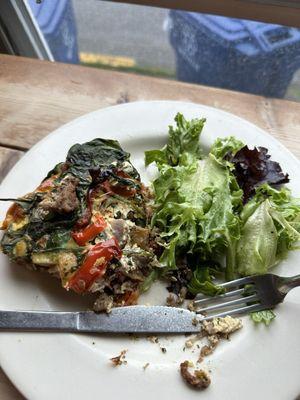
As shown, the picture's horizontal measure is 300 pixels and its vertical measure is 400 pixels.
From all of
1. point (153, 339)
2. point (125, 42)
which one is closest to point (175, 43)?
point (125, 42)

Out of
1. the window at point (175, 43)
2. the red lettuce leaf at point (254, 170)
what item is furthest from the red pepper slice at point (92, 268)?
the window at point (175, 43)

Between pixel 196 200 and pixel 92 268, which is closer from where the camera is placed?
pixel 92 268

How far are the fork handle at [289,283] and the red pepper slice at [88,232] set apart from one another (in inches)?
25.3

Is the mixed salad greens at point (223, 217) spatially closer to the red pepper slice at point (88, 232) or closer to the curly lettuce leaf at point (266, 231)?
the curly lettuce leaf at point (266, 231)

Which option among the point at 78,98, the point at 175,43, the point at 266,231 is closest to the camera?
the point at 266,231

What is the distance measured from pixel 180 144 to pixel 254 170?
33 cm

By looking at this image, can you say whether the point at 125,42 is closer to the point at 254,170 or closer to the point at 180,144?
the point at 180,144

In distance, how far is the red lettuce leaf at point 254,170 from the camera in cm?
174

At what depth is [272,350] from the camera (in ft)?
4.81

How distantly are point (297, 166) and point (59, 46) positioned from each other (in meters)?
1.83

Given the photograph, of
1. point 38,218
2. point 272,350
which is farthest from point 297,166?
point 38,218

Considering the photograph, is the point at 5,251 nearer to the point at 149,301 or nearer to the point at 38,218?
the point at 38,218

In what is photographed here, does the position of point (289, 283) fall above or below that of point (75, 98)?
below

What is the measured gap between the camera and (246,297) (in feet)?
5.16
